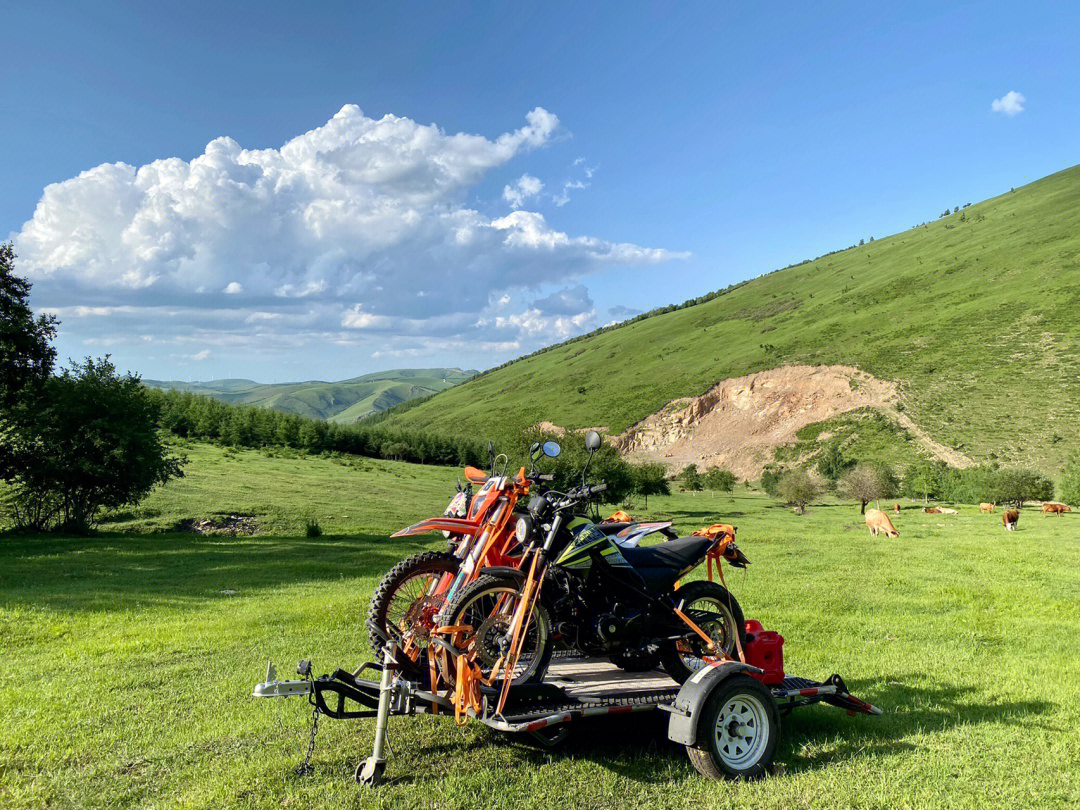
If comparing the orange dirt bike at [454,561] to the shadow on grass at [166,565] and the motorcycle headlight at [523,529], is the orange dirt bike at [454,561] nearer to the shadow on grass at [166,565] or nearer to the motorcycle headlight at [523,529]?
the motorcycle headlight at [523,529]

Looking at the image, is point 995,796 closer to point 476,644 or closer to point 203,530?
point 476,644

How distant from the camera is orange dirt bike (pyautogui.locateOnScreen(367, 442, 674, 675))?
6270 mm

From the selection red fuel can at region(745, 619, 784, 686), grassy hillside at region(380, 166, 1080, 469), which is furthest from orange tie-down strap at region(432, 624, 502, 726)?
grassy hillside at region(380, 166, 1080, 469)

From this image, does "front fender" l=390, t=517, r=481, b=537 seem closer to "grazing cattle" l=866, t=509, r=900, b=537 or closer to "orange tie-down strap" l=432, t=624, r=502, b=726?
A: "orange tie-down strap" l=432, t=624, r=502, b=726

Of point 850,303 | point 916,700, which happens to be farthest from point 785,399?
point 916,700

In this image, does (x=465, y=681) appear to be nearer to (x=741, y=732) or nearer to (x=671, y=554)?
(x=741, y=732)

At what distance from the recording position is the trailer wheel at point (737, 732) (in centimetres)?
537

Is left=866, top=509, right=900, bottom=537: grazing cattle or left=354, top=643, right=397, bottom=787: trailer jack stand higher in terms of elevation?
left=354, top=643, right=397, bottom=787: trailer jack stand

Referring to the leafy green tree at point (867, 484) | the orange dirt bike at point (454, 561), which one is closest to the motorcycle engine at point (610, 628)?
the orange dirt bike at point (454, 561)

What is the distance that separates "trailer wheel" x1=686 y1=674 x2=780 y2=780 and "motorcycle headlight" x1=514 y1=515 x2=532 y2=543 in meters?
1.96

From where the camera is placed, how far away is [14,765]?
5.46 metres

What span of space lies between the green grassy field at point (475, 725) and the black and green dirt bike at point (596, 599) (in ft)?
2.73

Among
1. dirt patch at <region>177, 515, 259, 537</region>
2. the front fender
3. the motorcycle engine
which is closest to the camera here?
the motorcycle engine

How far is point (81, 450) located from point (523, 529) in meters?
26.8
